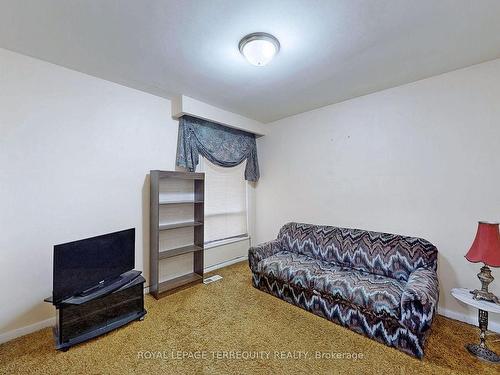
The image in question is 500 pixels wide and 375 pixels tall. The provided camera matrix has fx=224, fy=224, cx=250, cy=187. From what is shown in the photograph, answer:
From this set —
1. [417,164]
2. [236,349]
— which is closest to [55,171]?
[236,349]

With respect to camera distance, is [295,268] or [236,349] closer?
[236,349]

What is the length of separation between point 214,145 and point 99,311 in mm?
2471

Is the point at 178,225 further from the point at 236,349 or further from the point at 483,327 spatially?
the point at 483,327

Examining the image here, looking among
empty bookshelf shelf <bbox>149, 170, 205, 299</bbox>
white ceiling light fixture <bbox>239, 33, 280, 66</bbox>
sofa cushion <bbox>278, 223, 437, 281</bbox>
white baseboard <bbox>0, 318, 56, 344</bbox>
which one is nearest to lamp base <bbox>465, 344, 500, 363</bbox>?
sofa cushion <bbox>278, 223, 437, 281</bbox>

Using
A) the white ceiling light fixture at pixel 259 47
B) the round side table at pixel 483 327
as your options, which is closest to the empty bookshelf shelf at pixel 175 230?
the white ceiling light fixture at pixel 259 47

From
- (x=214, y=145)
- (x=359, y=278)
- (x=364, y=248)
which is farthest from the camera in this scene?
(x=214, y=145)

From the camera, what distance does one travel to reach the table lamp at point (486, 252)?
1.77m

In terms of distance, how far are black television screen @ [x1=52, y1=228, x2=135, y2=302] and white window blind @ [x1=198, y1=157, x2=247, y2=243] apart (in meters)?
1.37

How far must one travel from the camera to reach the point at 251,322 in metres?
2.21

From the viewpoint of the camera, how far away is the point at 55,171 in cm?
221

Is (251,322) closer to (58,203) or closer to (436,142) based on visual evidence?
(58,203)

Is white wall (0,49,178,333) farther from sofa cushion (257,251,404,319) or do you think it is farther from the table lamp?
the table lamp

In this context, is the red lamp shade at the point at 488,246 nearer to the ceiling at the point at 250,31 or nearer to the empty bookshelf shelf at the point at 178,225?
the ceiling at the point at 250,31

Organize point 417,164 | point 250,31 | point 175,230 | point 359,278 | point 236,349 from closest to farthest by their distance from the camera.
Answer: point 250,31
point 236,349
point 359,278
point 417,164
point 175,230
